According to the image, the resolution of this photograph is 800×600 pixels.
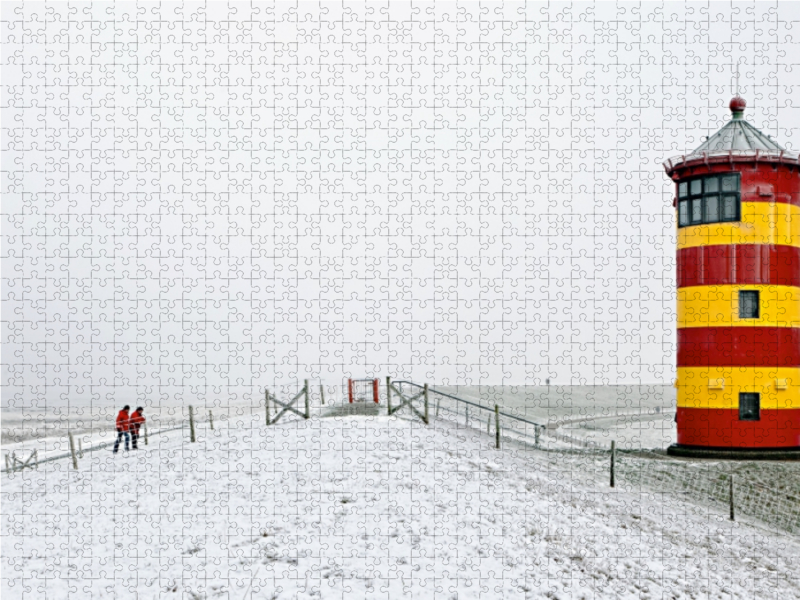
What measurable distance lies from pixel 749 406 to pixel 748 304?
12.1 feet

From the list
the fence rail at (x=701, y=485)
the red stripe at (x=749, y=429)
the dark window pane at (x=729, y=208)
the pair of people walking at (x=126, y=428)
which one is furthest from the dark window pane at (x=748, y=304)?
the pair of people walking at (x=126, y=428)

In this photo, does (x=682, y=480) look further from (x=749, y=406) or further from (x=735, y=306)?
(x=735, y=306)

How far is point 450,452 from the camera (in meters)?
20.2

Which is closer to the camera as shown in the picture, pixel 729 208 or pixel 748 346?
pixel 748 346

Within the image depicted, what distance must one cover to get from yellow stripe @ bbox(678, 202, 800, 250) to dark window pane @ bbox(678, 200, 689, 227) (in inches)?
27.6

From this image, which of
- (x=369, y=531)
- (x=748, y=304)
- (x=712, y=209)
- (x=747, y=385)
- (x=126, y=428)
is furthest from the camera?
(x=126, y=428)

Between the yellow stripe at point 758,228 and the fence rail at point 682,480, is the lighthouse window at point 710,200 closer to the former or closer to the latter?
the yellow stripe at point 758,228

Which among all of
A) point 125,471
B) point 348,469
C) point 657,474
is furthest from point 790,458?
point 125,471

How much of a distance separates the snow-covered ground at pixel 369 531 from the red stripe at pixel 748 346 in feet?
24.3

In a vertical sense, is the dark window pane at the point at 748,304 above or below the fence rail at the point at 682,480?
above

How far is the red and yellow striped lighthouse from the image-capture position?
2611 centimetres

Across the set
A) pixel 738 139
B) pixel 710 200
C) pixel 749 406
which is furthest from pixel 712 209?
pixel 749 406

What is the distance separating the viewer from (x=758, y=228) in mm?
26312

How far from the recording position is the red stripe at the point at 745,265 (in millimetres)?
26219
